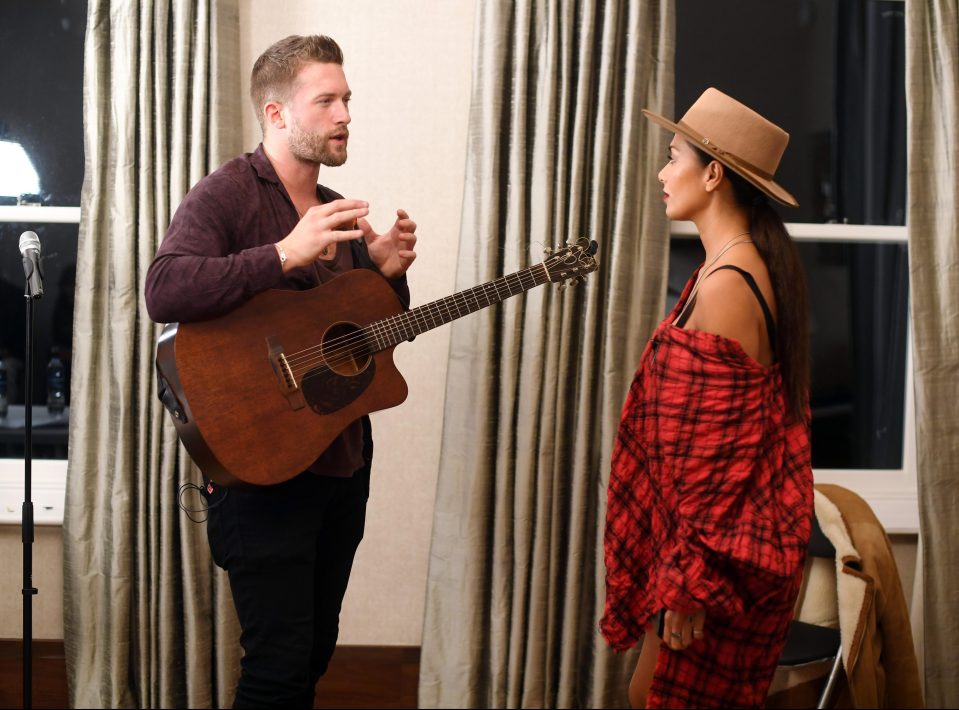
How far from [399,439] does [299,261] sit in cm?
115

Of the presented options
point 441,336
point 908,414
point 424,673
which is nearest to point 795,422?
point 441,336

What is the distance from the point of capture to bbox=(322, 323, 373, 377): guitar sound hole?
1.84 m

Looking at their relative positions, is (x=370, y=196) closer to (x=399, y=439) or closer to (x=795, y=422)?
(x=399, y=439)

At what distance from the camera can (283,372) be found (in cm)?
179

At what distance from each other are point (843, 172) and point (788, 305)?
1.74 m

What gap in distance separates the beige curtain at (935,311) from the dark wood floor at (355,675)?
5.19 feet

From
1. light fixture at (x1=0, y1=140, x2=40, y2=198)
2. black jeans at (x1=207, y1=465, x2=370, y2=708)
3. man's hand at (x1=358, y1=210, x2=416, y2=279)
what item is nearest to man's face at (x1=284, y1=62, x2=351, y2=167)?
man's hand at (x1=358, y1=210, x2=416, y2=279)

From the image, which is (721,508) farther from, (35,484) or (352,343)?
(35,484)

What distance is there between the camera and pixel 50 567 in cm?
270

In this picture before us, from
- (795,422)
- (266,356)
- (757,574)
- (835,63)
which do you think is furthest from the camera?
(835,63)

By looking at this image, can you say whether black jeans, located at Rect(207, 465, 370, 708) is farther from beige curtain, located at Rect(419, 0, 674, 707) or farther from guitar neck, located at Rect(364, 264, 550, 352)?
beige curtain, located at Rect(419, 0, 674, 707)

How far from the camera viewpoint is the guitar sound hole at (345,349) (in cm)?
184

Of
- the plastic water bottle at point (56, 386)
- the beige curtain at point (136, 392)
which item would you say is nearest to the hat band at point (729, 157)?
the beige curtain at point (136, 392)

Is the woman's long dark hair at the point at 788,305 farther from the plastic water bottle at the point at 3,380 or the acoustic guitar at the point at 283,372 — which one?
the plastic water bottle at the point at 3,380
